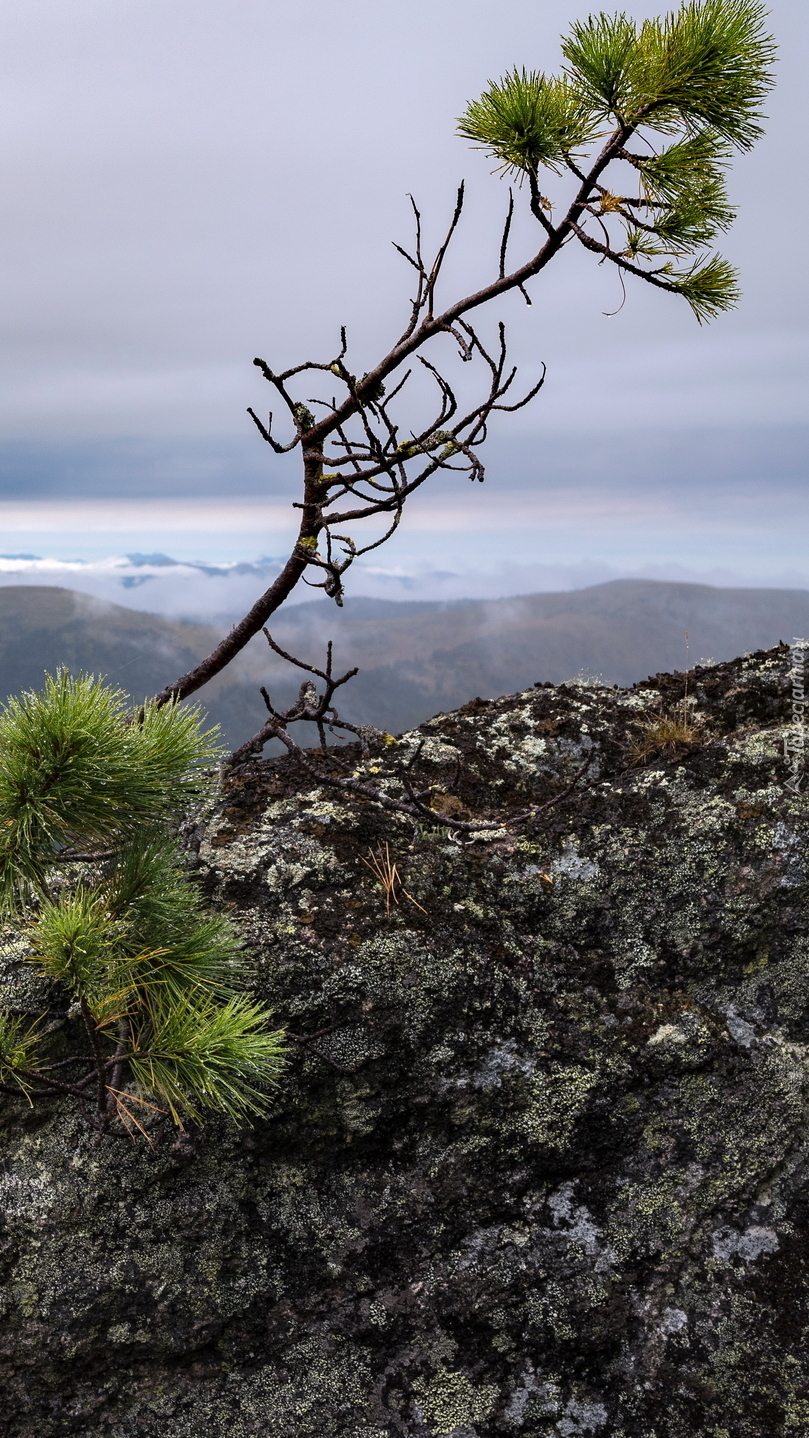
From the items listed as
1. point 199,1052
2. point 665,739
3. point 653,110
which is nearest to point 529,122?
point 653,110

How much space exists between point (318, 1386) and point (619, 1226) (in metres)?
1.37

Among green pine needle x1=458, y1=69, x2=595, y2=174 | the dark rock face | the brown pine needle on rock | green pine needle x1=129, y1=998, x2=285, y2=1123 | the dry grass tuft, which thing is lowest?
the dark rock face

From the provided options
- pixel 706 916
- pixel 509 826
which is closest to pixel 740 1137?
pixel 706 916

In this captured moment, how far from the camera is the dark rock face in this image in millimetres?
3457

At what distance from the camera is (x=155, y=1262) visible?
342cm

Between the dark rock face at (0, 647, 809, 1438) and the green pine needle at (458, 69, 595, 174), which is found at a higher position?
the green pine needle at (458, 69, 595, 174)

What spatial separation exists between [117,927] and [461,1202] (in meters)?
1.78

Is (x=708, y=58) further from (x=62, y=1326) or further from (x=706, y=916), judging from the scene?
(x=62, y=1326)

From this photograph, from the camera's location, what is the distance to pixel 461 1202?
358 centimetres

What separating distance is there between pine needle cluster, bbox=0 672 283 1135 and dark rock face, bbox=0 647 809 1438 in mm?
270

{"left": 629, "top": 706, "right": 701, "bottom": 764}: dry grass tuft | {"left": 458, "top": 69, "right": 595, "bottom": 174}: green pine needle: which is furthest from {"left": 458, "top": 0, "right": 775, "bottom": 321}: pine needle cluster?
{"left": 629, "top": 706, "right": 701, "bottom": 764}: dry grass tuft

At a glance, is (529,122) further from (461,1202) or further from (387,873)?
(461,1202)

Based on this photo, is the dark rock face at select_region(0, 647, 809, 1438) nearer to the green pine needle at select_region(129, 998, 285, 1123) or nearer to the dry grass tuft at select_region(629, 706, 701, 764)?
the green pine needle at select_region(129, 998, 285, 1123)

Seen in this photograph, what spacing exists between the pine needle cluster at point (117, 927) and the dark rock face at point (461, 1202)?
270 millimetres
